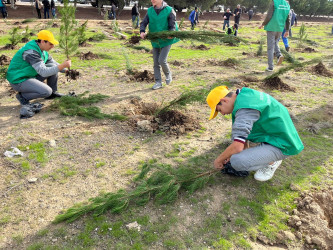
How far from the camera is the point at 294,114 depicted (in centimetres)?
486

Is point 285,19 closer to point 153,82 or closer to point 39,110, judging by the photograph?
point 153,82

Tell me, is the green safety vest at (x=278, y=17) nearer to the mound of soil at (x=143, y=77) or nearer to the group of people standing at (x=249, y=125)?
the mound of soil at (x=143, y=77)

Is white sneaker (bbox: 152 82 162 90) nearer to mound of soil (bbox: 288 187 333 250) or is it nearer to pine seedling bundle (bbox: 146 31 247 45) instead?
pine seedling bundle (bbox: 146 31 247 45)

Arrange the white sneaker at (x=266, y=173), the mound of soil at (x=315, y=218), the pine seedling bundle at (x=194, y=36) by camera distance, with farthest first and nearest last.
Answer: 1. the pine seedling bundle at (x=194, y=36)
2. the white sneaker at (x=266, y=173)
3. the mound of soil at (x=315, y=218)

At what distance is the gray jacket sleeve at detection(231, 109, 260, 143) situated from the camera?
2.49 metres

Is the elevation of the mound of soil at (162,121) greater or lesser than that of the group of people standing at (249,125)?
lesser

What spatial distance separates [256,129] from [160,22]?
10.6 ft

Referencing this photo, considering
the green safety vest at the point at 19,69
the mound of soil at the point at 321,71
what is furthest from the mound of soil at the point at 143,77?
the mound of soil at the point at 321,71

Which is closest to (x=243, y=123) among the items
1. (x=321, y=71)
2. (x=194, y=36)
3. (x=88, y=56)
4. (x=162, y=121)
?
(x=162, y=121)

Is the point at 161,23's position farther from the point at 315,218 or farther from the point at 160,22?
the point at 315,218

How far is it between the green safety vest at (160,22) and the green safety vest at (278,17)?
2930mm

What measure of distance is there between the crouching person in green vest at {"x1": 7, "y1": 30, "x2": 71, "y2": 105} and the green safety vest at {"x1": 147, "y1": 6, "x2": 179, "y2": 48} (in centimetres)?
180

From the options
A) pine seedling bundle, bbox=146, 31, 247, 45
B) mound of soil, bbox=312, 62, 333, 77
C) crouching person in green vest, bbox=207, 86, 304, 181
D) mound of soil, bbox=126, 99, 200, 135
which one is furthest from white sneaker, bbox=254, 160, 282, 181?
mound of soil, bbox=312, 62, 333, 77

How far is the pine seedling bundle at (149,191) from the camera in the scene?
8.29 feet
